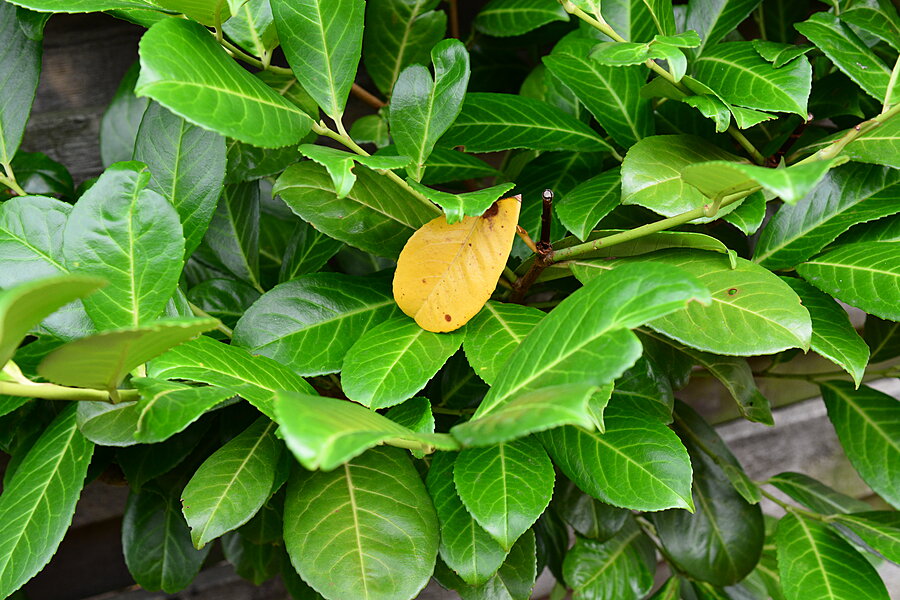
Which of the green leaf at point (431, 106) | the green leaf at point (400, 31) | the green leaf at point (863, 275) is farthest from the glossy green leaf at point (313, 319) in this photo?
the green leaf at point (863, 275)

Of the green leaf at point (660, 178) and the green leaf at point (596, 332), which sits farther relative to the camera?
the green leaf at point (660, 178)

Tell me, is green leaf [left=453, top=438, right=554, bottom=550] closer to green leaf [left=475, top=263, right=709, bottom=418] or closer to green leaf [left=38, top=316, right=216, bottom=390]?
green leaf [left=475, top=263, right=709, bottom=418]

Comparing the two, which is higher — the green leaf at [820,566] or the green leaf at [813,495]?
the green leaf at [820,566]

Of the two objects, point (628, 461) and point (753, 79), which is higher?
point (753, 79)

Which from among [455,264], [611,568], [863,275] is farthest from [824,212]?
[611,568]

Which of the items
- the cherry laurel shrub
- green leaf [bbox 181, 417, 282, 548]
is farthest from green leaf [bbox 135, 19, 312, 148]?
green leaf [bbox 181, 417, 282, 548]

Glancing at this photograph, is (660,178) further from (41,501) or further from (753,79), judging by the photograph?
(41,501)

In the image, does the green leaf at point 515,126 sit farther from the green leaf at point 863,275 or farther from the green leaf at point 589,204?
the green leaf at point 863,275
